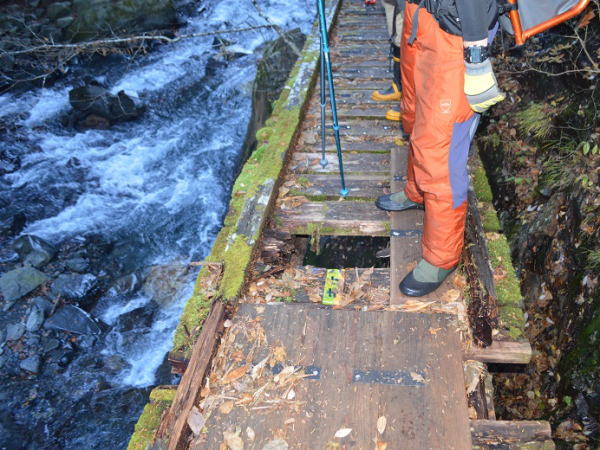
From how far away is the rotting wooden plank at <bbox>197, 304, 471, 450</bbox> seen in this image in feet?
8.73

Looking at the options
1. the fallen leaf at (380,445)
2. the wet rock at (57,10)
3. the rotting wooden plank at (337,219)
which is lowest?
the rotting wooden plank at (337,219)

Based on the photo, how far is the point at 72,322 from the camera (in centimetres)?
674

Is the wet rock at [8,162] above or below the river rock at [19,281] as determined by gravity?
above

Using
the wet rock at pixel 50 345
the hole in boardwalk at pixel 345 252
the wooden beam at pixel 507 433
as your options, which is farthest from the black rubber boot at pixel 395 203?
the wet rock at pixel 50 345

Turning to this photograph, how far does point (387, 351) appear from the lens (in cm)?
308

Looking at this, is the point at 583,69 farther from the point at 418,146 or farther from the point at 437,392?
the point at 437,392

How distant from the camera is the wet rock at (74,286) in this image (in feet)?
23.5

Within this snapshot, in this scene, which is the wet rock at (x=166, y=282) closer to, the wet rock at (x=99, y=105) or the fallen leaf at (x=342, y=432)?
the fallen leaf at (x=342, y=432)

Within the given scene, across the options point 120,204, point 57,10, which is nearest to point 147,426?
point 120,204

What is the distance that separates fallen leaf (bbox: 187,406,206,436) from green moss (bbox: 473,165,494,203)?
3.49m

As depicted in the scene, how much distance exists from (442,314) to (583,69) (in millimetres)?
3173

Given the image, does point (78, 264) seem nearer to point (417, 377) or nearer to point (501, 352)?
point (417, 377)

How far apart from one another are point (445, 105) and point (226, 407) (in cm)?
246

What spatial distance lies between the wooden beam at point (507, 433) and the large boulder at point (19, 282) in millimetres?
6929
